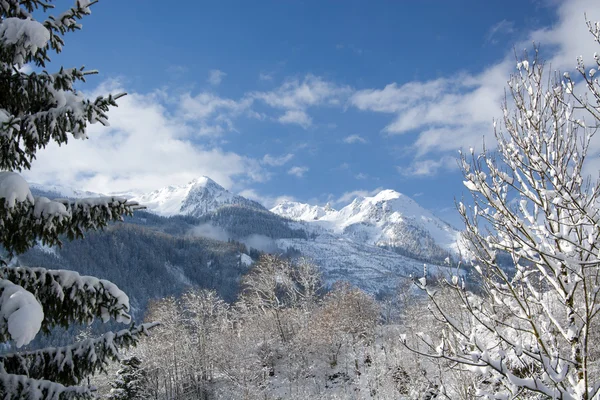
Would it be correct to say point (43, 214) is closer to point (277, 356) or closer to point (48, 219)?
point (48, 219)

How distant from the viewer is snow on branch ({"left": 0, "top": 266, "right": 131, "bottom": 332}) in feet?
12.4

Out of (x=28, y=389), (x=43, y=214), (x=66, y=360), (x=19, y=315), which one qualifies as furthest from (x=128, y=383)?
(x=19, y=315)

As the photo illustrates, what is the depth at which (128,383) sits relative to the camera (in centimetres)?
2347

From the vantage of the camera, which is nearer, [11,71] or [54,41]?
[11,71]

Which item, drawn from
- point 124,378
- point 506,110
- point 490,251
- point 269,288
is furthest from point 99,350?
point 269,288

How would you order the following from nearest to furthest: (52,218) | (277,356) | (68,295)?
(52,218) < (68,295) < (277,356)

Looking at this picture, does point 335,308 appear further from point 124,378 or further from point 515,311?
point 515,311

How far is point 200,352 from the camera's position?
106 ft

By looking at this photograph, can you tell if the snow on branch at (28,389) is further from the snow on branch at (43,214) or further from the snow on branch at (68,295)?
the snow on branch at (43,214)

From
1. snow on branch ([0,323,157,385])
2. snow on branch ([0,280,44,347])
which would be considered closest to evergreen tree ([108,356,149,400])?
snow on branch ([0,323,157,385])

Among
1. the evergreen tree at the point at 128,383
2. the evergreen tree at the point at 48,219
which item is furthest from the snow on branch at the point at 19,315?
the evergreen tree at the point at 128,383

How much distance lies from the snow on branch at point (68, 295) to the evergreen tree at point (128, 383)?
72.9ft

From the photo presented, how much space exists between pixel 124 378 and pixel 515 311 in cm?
2496

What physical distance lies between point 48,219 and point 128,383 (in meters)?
23.9
